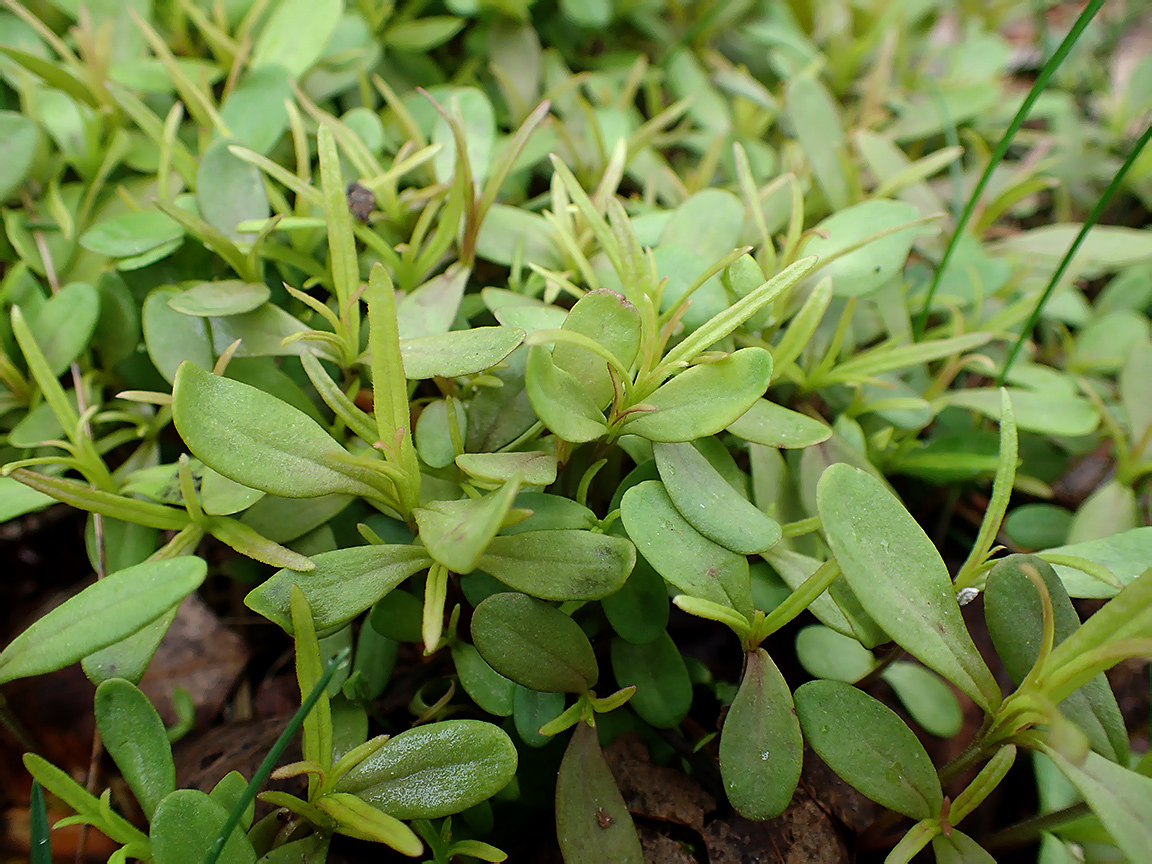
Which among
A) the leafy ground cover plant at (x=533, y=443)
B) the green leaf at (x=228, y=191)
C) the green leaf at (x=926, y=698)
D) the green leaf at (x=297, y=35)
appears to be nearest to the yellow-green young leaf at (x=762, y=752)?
the leafy ground cover plant at (x=533, y=443)

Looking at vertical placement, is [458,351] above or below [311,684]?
above

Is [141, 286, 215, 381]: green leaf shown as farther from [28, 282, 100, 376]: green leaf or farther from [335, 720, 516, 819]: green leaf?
[335, 720, 516, 819]: green leaf

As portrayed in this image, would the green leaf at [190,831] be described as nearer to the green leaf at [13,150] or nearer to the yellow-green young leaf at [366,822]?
the yellow-green young leaf at [366,822]

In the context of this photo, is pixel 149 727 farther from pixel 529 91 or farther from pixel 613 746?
pixel 529 91

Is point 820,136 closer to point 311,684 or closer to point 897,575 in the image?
point 897,575

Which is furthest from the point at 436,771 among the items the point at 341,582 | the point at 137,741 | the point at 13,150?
the point at 13,150

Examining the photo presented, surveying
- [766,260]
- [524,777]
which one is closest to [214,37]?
[766,260]
